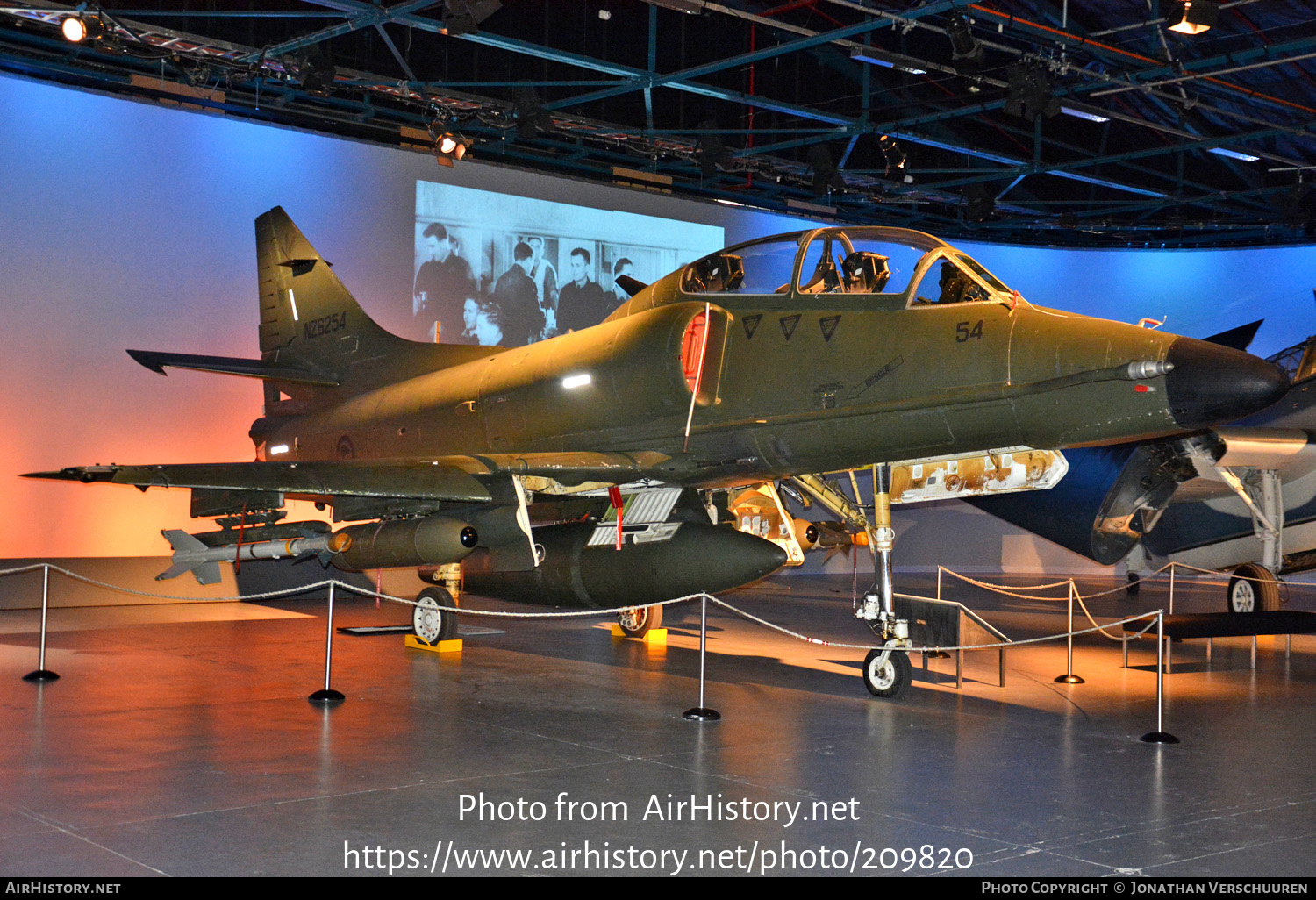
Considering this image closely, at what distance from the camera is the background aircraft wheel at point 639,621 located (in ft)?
36.9

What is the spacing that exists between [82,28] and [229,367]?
3.86 metres

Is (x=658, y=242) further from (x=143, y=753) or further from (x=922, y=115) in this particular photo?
(x=143, y=753)

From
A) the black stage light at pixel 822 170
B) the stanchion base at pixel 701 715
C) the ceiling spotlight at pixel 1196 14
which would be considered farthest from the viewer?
the black stage light at pixel 822 170

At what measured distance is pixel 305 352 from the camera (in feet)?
43.7

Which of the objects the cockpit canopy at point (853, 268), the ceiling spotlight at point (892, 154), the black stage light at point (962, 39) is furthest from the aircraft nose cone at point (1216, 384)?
the ceiling spotlight at point (892, 154)

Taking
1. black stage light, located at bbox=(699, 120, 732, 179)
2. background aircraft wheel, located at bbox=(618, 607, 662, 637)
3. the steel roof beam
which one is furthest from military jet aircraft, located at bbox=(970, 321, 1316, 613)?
the steel roof beam

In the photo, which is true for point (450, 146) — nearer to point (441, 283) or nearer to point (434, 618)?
point (441, 283)

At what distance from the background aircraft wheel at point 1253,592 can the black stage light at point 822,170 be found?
832cm

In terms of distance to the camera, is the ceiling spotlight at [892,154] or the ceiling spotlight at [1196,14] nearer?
the ceiling spotlight at [1196,14]

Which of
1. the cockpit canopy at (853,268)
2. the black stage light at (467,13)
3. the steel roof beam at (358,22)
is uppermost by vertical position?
the steel roof beam at (358,22)

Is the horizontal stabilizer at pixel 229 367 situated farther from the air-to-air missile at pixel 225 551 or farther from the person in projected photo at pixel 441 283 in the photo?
the person in projected photo at pixel 441 283

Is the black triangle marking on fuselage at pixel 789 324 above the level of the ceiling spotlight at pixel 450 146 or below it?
below

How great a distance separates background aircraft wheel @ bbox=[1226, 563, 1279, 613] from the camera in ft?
42.6
